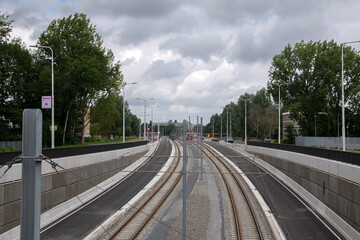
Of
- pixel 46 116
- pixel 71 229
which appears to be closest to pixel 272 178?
pixel 71 229

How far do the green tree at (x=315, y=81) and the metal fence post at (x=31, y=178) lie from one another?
54.1 m

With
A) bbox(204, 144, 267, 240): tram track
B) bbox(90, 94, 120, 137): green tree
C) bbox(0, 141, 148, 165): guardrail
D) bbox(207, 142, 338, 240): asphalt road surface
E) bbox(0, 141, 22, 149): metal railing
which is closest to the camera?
bbox(0, 141, 148, 165): guardrail

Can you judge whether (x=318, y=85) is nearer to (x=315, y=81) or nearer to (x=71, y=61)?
(x=315, y=81)

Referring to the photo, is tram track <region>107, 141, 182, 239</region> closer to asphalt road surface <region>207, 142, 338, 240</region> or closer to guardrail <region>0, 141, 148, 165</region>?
guardrail <region>0, 141, 148, 165</region>

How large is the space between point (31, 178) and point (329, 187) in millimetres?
16725

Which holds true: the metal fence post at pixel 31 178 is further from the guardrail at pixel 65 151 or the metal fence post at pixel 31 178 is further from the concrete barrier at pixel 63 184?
the guardrail at pixel 65 151

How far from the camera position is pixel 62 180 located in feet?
62.1

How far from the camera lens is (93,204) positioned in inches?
830

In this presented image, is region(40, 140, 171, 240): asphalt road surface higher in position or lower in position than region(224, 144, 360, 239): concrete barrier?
lower

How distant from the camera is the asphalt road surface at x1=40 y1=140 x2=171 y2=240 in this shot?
1530cm

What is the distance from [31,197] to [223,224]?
13851 millimetres

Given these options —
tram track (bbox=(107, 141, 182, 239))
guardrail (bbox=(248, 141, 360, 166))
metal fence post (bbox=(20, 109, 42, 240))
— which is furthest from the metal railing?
metal fence post (bbox=(20, 109, 42, 240))

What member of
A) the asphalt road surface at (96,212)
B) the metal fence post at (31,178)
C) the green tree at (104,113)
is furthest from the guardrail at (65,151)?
the green tree at (104,113)

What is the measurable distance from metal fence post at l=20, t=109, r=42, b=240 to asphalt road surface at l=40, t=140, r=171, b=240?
10.2m
